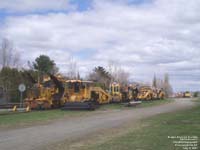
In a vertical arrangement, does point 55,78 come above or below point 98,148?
above

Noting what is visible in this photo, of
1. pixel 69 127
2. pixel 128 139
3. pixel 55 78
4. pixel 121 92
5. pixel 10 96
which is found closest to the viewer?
pixel 128 139

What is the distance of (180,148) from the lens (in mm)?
12148

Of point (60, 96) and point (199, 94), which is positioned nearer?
point (60, 96)

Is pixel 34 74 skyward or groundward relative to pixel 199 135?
skyward

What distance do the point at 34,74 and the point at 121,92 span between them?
16.7m

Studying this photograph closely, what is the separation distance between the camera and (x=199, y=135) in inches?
586

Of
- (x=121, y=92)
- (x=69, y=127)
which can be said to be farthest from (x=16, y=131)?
(x=121, y=92)

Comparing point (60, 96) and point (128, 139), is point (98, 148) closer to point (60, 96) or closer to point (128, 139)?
point (128, 139)

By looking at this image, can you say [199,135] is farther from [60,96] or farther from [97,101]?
[97,101]

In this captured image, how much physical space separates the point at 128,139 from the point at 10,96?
34.9 metres

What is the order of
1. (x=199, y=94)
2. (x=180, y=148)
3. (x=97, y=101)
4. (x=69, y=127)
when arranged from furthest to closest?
(x=199, y=94) < (x=97, y=101) < (x=69, y=127) < (x=180, y=148)

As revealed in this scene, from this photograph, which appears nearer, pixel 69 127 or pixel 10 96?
pixel 69 127

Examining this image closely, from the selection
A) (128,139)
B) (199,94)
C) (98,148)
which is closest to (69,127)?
(128,139)

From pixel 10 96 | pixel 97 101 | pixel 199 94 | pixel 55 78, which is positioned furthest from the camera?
pixel 199 94
